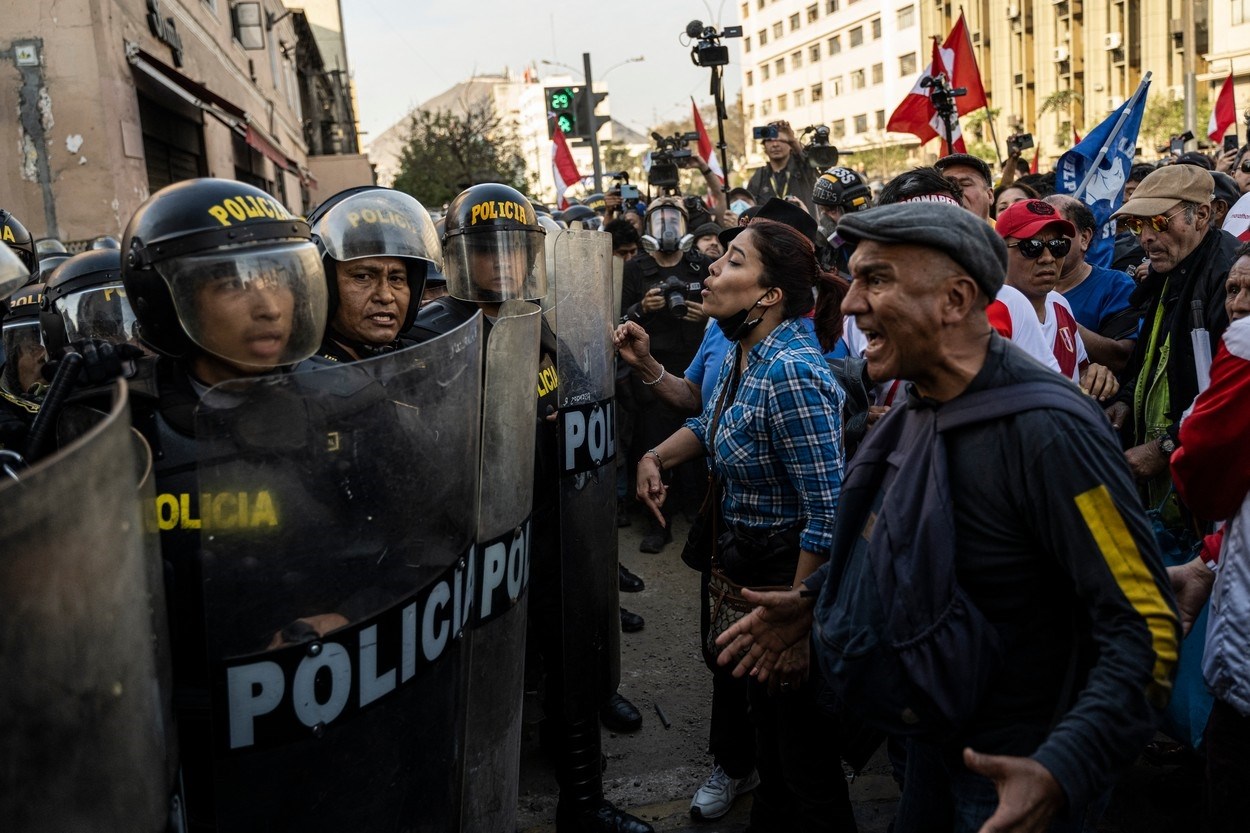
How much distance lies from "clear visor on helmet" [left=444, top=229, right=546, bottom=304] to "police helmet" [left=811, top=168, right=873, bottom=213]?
10.4 feet

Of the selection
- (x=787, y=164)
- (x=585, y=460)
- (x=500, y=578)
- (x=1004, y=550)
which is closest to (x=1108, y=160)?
(x=787, y=164)

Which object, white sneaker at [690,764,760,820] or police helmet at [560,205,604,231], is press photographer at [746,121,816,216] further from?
white sneaker at [690,764,760,820]

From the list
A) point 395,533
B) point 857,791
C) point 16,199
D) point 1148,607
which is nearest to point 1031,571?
point 1148,607

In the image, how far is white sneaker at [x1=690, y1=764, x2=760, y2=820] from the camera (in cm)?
343

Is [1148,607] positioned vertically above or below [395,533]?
below

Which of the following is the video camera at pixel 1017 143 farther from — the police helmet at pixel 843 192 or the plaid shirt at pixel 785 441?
the plaid shirt at pixel 785 441

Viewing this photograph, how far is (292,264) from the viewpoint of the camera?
1890mm

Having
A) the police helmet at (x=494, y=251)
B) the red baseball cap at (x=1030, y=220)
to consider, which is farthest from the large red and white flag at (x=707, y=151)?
the police helmet at (x=494, y=251)

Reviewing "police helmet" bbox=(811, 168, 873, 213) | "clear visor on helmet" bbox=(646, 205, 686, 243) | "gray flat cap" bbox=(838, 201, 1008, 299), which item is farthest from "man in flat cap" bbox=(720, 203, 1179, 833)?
"clear visor on helmet" bbox=(646, 205, 686, 243)

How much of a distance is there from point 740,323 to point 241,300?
1.62m

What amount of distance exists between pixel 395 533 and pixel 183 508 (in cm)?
44

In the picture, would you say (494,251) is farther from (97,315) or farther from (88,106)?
(88,106)

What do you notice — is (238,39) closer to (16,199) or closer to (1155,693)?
(16,199)

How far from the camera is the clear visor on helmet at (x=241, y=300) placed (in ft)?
6.03
